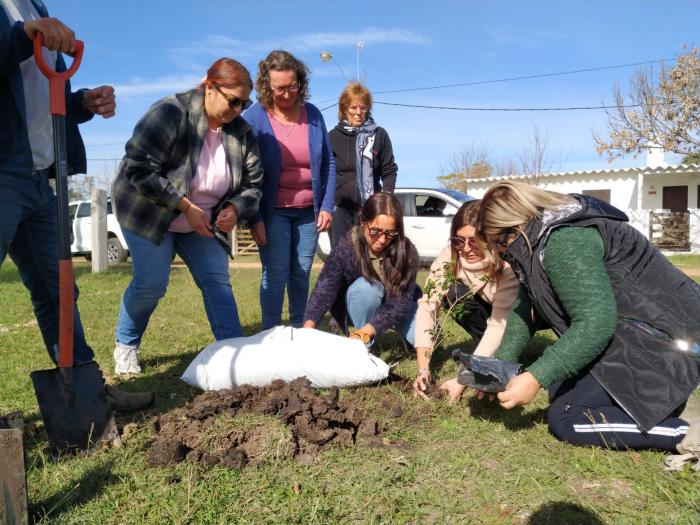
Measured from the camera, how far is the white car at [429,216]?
1159 centimetres

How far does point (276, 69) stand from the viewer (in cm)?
384

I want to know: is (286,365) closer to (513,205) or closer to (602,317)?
(513,205)

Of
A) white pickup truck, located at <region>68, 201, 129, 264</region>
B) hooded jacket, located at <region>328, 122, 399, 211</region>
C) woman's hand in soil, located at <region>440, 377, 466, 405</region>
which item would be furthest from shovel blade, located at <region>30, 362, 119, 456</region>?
white pickup truck, located at <region>68, 201, 129, 264</region>

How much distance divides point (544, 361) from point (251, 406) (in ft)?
4.55

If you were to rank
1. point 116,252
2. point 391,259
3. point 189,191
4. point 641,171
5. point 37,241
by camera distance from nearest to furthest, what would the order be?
point 37,241 → point 189,191 → point 391,259 → point 116,252 → point 641,171

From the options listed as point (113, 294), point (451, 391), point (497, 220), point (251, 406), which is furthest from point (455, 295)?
point (113, 294)

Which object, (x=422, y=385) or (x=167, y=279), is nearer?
(x=422, y=385)

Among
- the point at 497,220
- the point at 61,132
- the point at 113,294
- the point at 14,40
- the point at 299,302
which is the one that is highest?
the point at 14,40

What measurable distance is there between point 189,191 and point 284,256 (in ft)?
3.11

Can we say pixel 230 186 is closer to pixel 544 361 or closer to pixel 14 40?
pixel 14 40

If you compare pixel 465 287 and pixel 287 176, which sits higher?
pixel 287 176

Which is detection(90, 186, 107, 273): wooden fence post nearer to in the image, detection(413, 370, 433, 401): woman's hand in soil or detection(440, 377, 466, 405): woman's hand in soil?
detection(413, 370, 433, 401): woman's hand in soil

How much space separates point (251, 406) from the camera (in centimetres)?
291

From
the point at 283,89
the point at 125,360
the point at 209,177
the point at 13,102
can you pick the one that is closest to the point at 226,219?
the point at 209,177
